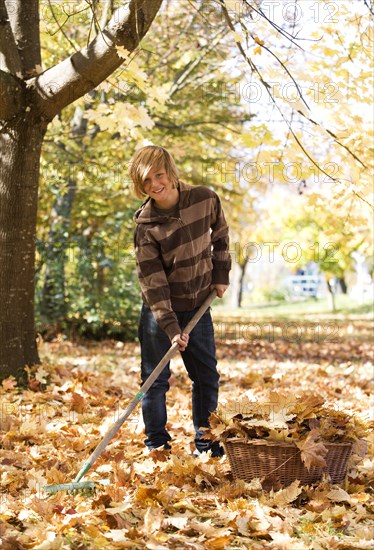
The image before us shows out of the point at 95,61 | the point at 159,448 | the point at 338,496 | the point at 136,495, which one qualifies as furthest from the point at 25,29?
the point at 338,496

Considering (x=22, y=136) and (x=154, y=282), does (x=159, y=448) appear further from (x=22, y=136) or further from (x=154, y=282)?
(x=22, y=136)

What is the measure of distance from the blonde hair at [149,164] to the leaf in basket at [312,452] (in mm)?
1573

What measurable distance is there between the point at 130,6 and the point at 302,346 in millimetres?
8159

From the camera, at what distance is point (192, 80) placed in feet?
37.4

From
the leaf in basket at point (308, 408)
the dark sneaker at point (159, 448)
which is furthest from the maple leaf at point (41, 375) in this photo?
the leaf in basket at point (308, 408)

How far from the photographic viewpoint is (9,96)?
5543 mm

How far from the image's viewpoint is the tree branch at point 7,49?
5.70m

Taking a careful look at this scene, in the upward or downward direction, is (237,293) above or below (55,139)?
below

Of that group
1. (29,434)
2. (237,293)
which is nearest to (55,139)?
(29,434)

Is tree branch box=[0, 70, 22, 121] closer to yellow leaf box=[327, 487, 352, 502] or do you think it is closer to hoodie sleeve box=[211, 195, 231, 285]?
hoodie sleeve box=[211, 195, 231, 285]

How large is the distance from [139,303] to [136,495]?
842cm

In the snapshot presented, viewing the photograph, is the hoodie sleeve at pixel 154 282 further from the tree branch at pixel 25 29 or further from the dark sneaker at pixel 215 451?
the tree branch at pixel 25 29

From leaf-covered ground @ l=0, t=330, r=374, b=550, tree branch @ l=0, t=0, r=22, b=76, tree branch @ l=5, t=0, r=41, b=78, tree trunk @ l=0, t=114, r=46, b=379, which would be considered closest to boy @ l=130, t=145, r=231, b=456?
leaf-covered ground @ l=0, t=330, r=374, b=550

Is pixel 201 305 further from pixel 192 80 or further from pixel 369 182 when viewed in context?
pixel 192 80
